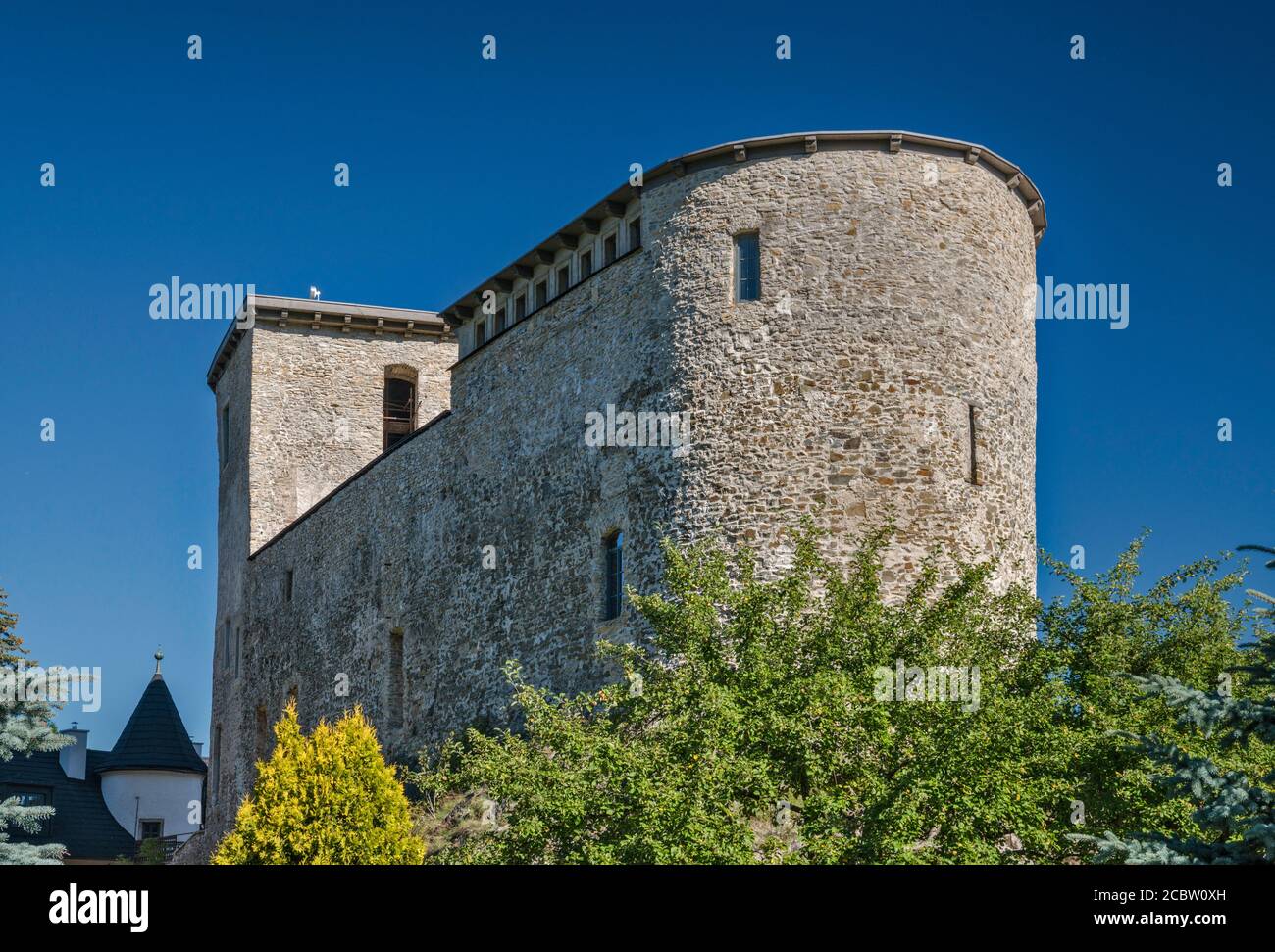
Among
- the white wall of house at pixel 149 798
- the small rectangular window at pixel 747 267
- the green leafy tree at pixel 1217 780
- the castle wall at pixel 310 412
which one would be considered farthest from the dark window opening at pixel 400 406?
the green leafy tree at pixel 1217 780

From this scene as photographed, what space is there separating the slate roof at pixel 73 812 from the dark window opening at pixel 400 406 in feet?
49.5

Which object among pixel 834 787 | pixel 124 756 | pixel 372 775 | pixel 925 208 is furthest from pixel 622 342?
pixel 124 756

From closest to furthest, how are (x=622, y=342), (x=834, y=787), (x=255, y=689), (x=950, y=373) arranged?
(x=834, y=787) → (x=950, y=373) → (x=622, y=342) → (x=255, y=689)

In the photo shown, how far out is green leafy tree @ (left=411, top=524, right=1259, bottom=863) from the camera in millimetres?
18281

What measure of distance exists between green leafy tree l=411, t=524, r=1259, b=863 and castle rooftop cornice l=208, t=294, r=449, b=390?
2457 cm

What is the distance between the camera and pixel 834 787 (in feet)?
63.6

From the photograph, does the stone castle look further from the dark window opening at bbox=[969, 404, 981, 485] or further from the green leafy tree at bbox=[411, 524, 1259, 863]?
the green leafy tree at bbox=[411, 524, 1259, 863]

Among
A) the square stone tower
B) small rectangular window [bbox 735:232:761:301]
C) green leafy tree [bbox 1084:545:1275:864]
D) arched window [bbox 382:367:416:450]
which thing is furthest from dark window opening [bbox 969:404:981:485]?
arched window [bbox 382:367:416:450]

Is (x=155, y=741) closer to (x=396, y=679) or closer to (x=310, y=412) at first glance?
(x=310, y=412)

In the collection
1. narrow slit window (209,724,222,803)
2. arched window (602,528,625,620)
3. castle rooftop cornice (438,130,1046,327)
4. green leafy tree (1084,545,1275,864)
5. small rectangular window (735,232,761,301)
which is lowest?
narrow slit window (209,724,222,803)

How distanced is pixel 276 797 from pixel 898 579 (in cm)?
981

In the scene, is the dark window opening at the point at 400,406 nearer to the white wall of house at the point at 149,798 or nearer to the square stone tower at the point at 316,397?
the square stone tower at the point at 316,397
